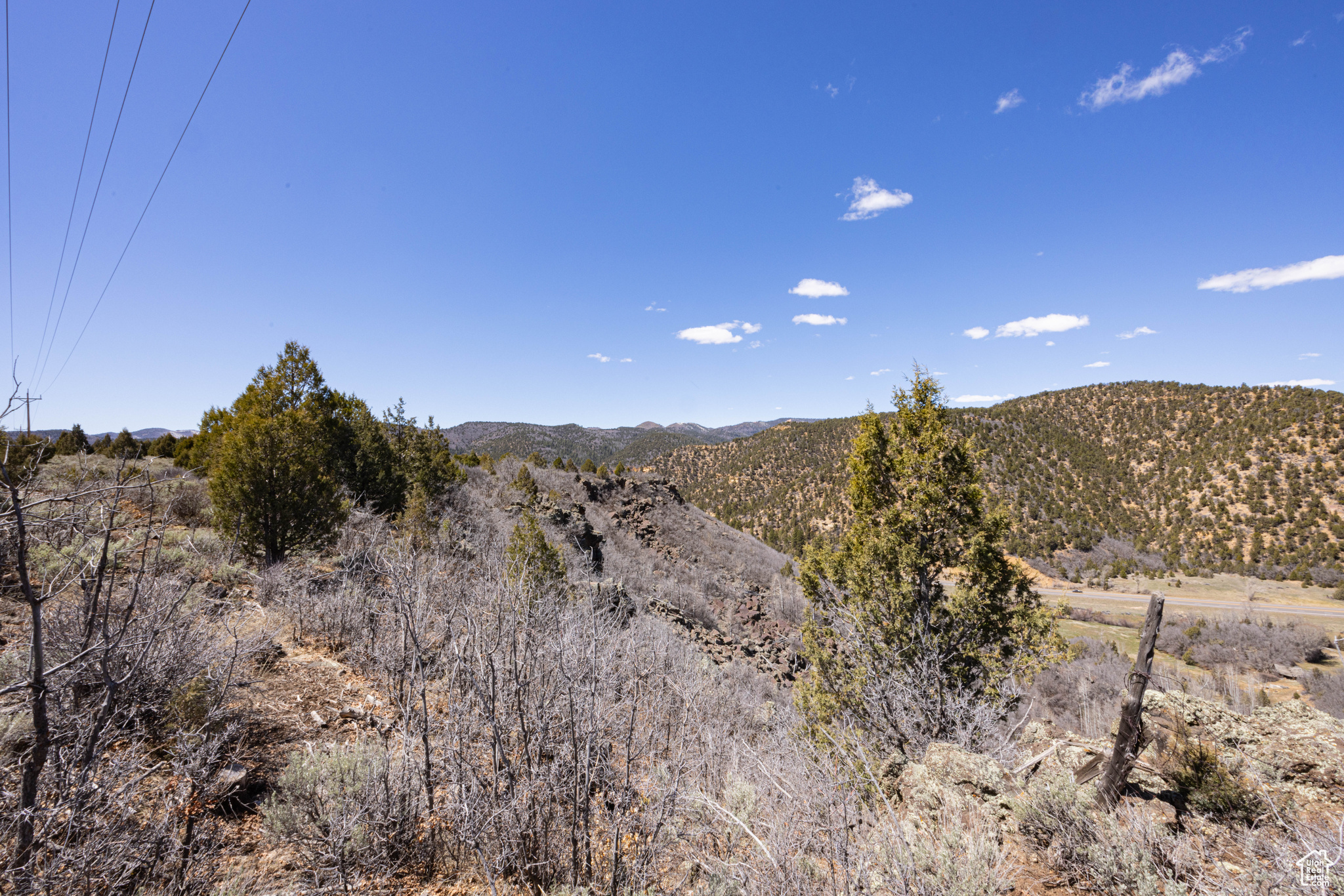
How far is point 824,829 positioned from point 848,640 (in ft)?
17.8

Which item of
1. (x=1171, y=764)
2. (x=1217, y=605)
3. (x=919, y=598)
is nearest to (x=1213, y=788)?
(x=1171, y=764)

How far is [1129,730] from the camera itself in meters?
4.35

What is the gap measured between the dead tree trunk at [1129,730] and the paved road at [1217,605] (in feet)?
74.5

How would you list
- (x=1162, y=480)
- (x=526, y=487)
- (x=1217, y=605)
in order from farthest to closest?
(x=1162, y=480) → (x=1217, y=605) → (x=526, y=487)

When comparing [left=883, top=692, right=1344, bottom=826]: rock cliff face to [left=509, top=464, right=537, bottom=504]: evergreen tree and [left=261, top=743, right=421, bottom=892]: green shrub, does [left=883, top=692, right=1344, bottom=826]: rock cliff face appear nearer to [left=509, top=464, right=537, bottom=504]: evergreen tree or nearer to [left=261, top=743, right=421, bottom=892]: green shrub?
[left=261, top=743, right=421, bottom=892]: green shrub

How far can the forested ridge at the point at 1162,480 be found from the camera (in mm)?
36031

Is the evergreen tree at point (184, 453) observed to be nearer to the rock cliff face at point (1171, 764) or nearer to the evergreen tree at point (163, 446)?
the evergreen tree at point (163, 446)

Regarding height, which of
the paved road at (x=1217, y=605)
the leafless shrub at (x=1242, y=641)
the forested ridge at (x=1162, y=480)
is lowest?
the paved road at (x=1217, y=605)

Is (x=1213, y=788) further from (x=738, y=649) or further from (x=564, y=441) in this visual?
(x=564, y=441)

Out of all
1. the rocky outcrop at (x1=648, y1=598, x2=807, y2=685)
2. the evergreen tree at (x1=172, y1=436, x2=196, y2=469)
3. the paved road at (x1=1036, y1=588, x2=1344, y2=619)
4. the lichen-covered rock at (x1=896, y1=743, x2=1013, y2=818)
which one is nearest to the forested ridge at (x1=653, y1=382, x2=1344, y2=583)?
the paved road at (x1=1036, y1=588, x2=1344, y2=619)

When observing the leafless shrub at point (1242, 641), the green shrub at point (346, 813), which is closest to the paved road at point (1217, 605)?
the leafless shrub at point (1242, 641)

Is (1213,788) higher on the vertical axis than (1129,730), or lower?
lower

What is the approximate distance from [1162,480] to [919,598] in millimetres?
52286

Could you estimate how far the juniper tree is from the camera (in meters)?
7.98
